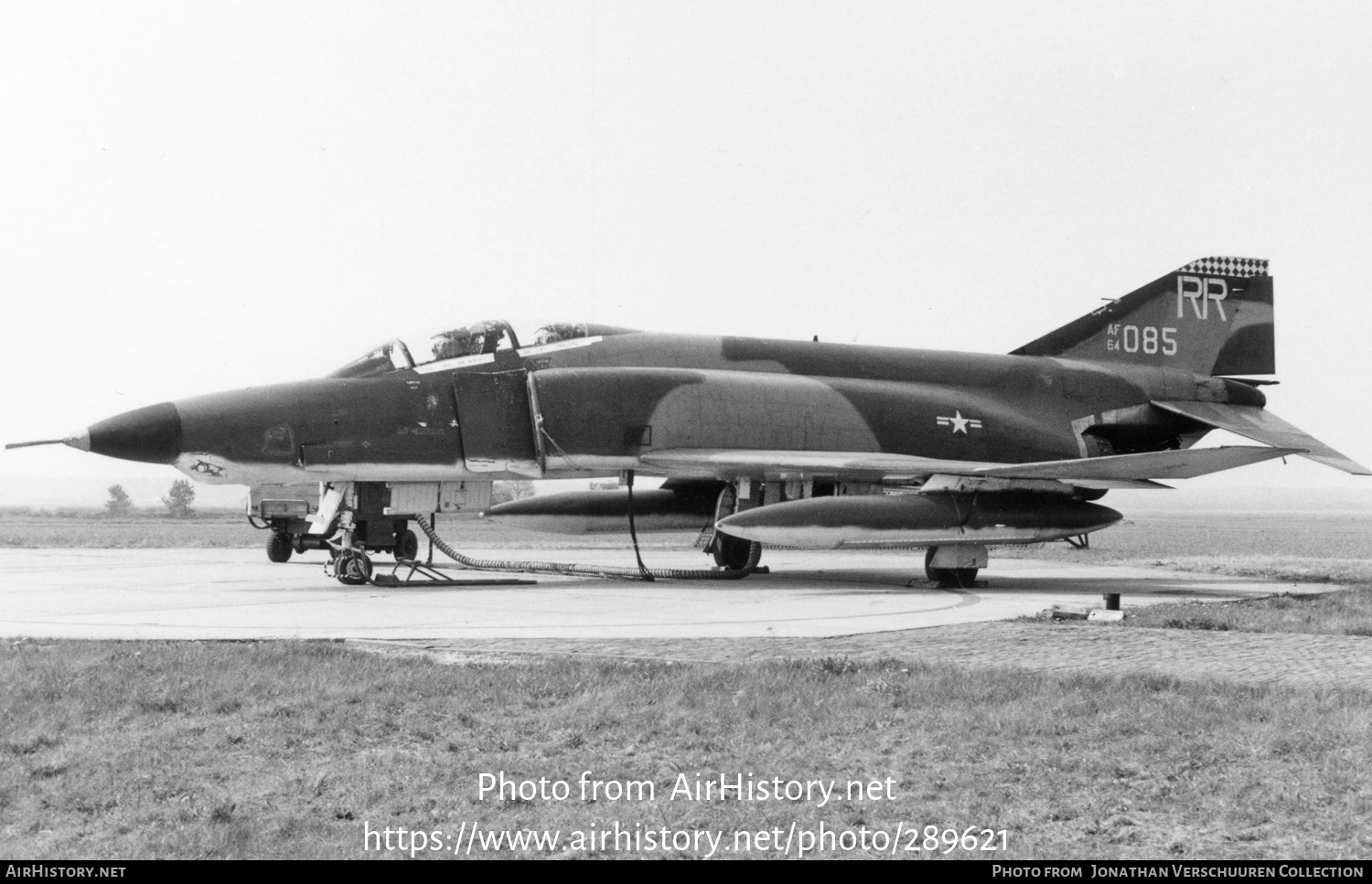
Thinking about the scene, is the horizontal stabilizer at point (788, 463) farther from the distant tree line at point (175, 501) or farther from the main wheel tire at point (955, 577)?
the distant tree line at point (175, 501)

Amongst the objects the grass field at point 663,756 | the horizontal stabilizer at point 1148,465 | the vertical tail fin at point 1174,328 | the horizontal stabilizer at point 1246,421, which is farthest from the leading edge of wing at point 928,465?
the grass field at point 663,756

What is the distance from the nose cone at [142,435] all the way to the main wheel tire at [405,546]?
2.96m

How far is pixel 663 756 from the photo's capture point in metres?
5.19

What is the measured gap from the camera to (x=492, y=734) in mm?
5527

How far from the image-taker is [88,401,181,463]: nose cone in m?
12.7

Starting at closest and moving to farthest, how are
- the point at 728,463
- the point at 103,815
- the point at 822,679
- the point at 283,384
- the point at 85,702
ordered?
1. the point at 103,815
2. the point at 85,702
3. the point at 822,679
4. the point at 283,384
5. the point at 728,463

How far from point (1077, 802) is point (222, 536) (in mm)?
31531

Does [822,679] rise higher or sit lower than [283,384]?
lower

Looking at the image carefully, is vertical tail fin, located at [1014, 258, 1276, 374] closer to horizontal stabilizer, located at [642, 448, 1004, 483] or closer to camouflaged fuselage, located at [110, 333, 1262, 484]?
camouflaged fuselage, located at [110, 333, 1262, 484]

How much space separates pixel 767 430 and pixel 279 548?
8751 mm

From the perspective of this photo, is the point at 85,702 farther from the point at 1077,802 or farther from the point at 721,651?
the point at 1077,802

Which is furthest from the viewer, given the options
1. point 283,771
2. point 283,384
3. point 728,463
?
point 728,463

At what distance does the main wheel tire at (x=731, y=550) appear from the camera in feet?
55.5
